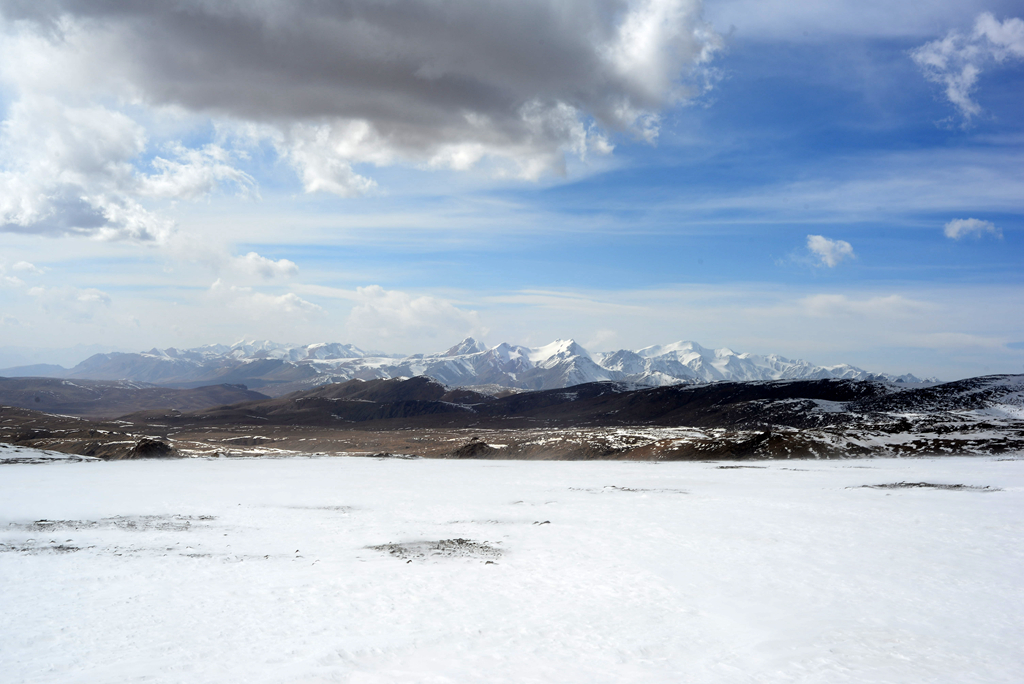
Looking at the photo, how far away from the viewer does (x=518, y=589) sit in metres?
14.7

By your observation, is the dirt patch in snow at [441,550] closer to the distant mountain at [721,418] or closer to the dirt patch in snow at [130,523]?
the dirt patch in snow at [130,523]

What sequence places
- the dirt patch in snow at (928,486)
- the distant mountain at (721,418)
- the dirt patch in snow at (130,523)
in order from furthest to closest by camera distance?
the distant mountain at (721,418) → the dirt patch in snow at (928,486) → the dirt patch in snow at (130,523)

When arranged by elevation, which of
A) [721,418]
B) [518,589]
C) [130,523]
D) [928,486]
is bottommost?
[721,418]

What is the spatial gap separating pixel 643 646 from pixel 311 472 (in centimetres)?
4022

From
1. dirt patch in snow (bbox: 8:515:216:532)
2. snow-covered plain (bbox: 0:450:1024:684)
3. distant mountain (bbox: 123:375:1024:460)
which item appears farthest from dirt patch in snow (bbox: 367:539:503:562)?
distant mountain (bbox: 123:375:1024:460)

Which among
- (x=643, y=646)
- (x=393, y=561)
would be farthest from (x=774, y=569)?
(x=393, y=561)

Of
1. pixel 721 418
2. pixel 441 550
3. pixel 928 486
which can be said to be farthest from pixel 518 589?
pixel 721 418

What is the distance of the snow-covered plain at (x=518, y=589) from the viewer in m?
10.2

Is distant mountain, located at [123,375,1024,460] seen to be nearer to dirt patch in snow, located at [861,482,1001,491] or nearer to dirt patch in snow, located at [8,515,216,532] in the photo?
dirt patch in snow, located at [861,482,1001,491]

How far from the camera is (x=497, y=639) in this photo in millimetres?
11344

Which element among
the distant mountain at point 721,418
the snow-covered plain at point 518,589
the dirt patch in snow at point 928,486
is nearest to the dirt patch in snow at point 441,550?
the snow-covered plain at point 518,589

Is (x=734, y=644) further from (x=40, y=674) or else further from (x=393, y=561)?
(x=40, y=674)

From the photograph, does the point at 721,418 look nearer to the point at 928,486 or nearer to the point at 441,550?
the point at 928,486

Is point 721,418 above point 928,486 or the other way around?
the other way around
